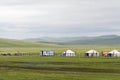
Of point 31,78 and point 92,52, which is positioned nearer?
point 31,78

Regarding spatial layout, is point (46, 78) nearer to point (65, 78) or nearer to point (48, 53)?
point (65, 78)

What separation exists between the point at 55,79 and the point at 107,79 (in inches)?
323

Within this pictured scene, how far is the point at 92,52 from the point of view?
140 metres

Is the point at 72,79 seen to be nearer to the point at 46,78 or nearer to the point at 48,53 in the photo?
the point at 46,78

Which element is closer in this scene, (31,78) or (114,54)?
(31,78)

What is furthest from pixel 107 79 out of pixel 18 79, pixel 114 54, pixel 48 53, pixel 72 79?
pixel 48 53

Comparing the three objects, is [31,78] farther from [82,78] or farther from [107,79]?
[107,79]

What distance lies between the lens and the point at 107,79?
55625 mm

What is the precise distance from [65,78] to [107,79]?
6738mm

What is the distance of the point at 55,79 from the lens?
182ft

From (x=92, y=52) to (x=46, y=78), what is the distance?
84188mm

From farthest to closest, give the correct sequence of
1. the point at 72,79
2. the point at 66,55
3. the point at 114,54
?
the point at 66,55
the point at 114,54
the point at 72,79

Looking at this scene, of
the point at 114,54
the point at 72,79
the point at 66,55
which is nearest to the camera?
the point at 72,79

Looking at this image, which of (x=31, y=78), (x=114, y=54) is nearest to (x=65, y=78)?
(x=31, y=78)
